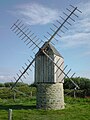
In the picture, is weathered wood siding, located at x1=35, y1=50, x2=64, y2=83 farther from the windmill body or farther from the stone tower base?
the stone tower base

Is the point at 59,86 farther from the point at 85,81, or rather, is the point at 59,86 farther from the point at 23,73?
the point at 85,81

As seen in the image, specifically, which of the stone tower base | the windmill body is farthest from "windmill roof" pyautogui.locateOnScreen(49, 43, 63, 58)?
the stone tower base

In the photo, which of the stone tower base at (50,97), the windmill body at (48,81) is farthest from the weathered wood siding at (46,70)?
the stone tower base at (50,97)

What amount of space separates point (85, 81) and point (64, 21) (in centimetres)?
3014

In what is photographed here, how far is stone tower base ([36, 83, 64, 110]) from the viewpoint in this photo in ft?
67.6

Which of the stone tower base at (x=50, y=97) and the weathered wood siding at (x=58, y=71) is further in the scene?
the weathered wood siding at (x=58, y=71)

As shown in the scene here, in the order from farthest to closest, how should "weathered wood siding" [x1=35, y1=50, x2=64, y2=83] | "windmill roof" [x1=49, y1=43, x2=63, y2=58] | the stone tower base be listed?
"windmill roof" [x1=49, y1=43, x2=63, y2=58] < "weathered wood siding" [x1=35, y1=50, x2=64, y2=83] < the stone tower base

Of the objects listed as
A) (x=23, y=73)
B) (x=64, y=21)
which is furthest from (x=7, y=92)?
(x=64, y=21)

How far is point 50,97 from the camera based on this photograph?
20.6 metres

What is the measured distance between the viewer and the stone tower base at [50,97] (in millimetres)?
20594

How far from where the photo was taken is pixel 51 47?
21.5 metres

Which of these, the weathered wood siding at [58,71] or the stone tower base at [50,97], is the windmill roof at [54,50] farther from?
the stone tower base at [50,97]

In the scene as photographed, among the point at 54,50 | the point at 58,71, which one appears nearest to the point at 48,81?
the point at 58,71

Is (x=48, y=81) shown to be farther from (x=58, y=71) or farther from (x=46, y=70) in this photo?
(x=58, y=71)
